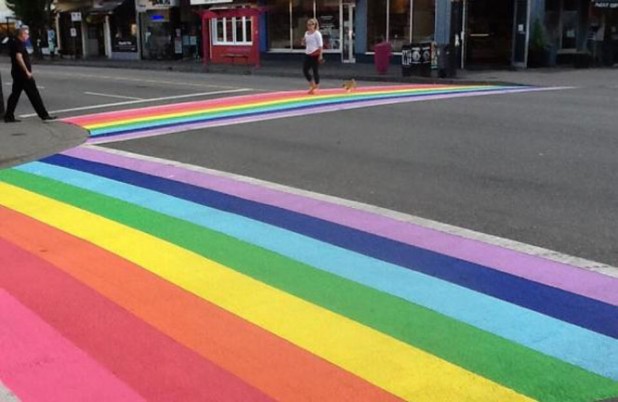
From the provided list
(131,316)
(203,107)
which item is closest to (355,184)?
(131,316)

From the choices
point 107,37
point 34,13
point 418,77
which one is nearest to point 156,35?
point 107,37

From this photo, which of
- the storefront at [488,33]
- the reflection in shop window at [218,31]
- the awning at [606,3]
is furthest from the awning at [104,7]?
the awning at [606,3]

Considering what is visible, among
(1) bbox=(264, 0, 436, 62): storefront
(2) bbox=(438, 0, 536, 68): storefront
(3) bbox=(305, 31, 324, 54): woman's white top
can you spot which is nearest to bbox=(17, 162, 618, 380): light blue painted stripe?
(3) bbox=(305, 31, 324, 54): woman's white top

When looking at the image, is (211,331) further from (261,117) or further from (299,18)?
(299,18)

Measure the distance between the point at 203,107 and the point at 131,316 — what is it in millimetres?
11821

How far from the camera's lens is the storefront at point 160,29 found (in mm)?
40000

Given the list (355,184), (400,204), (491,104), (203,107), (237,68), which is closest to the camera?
(400,204)

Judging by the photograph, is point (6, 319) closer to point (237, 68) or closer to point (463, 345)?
point (463, 345)

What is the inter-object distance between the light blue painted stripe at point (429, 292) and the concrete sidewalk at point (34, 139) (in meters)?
3.57

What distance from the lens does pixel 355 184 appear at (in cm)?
829

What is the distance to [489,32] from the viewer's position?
2973 centimetres

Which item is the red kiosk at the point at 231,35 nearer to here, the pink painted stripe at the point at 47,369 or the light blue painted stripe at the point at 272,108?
the light blue painted stripe at the point at 272,108

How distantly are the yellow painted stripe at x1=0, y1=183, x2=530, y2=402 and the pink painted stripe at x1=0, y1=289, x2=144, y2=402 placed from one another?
102 cm

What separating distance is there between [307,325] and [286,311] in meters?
0.27
